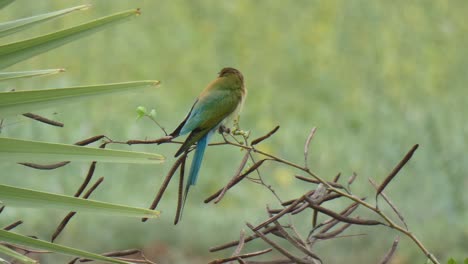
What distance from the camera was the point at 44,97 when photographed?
1748 millimetres

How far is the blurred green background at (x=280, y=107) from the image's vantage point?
7.01 meters

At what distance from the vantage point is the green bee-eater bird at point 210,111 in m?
2.66

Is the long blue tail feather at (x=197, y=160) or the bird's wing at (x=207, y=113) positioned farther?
the bird's wing at (x=207, y=113)

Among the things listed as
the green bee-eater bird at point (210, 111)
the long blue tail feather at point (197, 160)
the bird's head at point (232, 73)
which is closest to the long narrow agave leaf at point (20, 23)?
the green bee-eater bird at point (210, 111)

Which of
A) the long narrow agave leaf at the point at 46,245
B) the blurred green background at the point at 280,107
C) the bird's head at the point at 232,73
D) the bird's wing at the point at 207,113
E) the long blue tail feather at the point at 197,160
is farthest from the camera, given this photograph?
the blurred green background at the point at 280,107

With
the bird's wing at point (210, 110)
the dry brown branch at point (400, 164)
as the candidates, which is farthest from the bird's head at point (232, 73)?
the dry brown branch at point (400, 164)

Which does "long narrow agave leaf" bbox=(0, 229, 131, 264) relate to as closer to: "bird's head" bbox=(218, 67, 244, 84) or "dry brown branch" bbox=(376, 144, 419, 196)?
"dry brown branch" bbox=(376, 144, 419, 196)

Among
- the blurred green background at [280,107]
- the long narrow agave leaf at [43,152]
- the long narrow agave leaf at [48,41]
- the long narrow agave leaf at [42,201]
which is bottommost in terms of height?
the blurred green background at [280,107]

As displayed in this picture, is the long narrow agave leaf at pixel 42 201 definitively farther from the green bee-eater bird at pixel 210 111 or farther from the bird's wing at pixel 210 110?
the bird's wing at pixel 210 110

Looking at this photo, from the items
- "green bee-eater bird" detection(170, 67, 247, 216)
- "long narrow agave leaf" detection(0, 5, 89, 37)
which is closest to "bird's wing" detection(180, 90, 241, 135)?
"green bee-eater bird" detection(170, 67, 247, 216)

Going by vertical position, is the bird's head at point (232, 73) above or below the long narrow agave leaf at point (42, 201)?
below

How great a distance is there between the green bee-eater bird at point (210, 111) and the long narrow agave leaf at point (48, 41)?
0.57 metres

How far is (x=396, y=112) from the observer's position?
9180 mm

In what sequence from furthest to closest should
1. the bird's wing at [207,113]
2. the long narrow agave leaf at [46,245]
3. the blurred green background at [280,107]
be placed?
the blurred green background at [280,107] < the bird's wing at [207,113] < the long narrow agave leaf at [46,245]
